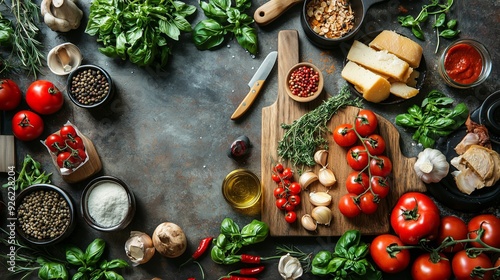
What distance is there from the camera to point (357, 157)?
2.57 metres

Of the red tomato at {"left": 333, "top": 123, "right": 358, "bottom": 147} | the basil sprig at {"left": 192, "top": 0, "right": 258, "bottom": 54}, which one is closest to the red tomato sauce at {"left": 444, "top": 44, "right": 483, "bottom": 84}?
the red tomato at {"left": 333, "top": 123, "right": 358, "bottom": 147}

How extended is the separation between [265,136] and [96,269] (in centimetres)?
102

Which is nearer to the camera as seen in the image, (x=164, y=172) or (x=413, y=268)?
(x=413, y=268)

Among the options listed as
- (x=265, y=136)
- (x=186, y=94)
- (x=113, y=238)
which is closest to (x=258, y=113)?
(x=265, y=136)

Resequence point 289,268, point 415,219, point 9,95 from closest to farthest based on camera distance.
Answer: point 415,219 → point 289,268 → point 9,95

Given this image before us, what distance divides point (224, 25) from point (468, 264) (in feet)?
5.19

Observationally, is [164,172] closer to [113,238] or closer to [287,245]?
[113,238]

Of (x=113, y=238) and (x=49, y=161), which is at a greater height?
(x=49, y=161)

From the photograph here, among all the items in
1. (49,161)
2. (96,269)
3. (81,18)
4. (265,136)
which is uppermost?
(81,18)

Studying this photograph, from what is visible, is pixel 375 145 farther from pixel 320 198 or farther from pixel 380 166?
pixel 320 198

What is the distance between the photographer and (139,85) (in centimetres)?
282

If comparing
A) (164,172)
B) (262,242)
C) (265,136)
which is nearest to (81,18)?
(164,172)

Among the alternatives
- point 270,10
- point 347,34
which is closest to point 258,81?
point 270,10

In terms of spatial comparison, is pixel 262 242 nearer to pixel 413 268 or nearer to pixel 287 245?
pixel 287 245
